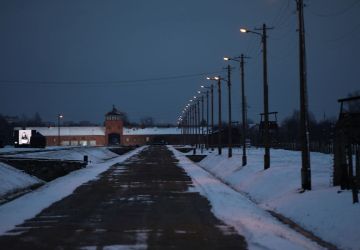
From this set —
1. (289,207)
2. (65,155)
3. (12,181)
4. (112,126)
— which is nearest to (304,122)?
(289,207)

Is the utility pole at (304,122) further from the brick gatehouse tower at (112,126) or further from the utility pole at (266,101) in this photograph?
the brick gatehouse tower at (112,126)

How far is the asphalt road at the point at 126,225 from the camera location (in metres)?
13.0

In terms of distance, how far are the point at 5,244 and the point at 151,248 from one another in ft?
10.9

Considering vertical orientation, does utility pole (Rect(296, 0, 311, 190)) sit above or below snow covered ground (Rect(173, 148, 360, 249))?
above

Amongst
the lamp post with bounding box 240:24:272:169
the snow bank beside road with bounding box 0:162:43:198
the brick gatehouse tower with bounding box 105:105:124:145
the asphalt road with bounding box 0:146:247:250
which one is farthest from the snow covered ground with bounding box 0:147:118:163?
the brick gatehouse tower with bounding box 105:105:124:145

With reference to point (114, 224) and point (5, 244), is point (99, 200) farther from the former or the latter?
point (5, 244)

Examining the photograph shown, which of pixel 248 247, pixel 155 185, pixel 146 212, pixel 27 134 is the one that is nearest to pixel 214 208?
pixel 146 212

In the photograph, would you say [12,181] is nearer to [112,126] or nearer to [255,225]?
[255,225]

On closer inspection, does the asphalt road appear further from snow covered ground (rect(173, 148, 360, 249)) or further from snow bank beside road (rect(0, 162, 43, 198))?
snow bank beside road (rect(0, 162, 43, 198))

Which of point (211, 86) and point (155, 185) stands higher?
point (211, 86)

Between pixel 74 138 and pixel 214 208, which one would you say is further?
pixel 74 138

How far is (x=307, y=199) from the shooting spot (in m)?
18.9

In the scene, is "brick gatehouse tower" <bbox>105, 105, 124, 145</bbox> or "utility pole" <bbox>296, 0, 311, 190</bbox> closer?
"utility pole" <bbox>296, 0, 311, 190</bbox>

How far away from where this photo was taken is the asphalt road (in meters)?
13.0
